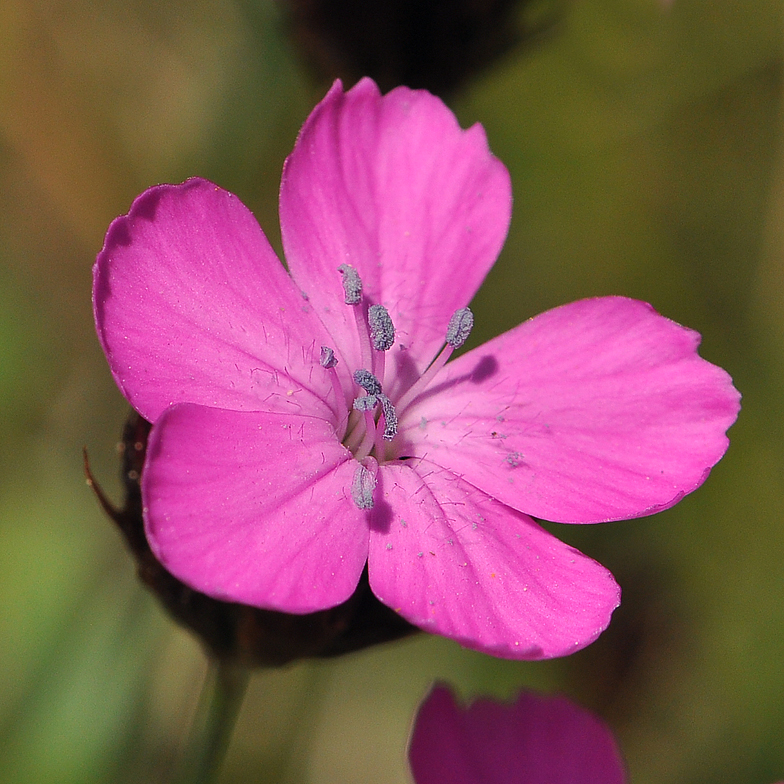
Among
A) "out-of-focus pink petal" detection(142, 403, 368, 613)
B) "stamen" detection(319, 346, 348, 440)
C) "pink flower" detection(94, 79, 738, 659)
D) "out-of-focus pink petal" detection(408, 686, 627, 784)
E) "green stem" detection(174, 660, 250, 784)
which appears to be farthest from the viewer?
"green stem" detection(174, 660, 250, 784)

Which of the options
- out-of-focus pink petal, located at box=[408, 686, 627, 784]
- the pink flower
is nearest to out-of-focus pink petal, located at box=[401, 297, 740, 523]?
the pink flower

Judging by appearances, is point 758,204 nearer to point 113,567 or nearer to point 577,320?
point 577,320

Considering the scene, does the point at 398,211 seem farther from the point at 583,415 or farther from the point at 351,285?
the point at 583,415

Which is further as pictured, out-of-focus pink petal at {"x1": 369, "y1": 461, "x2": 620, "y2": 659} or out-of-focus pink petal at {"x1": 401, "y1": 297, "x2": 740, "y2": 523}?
out-of-focus pink petal at {"x1": 401, "y1": 297, "x2": 740, "y2": 523}

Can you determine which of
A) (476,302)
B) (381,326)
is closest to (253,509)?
(381,326)

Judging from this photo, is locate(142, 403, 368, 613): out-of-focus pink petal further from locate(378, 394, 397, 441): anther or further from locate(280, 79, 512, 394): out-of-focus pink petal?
locate(280, 79, 512, 394): out-of-focus pink petal

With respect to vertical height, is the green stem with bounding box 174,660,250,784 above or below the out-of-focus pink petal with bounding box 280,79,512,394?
below
